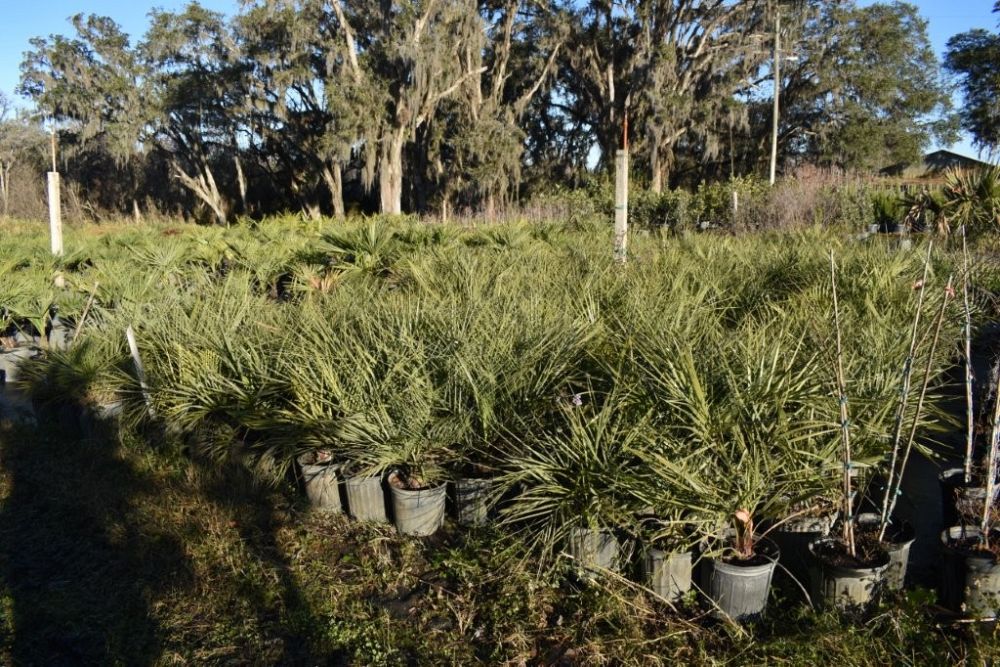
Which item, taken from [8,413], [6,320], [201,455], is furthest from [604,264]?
[6,320]

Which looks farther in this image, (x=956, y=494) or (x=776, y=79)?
(x=776, y=79)

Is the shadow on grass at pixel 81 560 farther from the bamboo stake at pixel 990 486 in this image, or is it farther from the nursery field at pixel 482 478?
the bamboo stake at pixel 990 486

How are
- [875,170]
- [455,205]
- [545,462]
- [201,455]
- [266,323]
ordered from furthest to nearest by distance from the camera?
[875,170] → [455,205] → [266,323] → [201,455] → [545,462]

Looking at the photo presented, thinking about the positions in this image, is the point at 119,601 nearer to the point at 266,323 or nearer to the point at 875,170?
the point at 266,323

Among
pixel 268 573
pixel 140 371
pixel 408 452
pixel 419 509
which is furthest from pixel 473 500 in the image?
pixel 140 371

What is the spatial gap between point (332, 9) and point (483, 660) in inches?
1245

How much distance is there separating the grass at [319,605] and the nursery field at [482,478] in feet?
0.05

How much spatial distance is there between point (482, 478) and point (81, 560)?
216 cm

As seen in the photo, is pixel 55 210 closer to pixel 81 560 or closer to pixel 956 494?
pixel 81 560

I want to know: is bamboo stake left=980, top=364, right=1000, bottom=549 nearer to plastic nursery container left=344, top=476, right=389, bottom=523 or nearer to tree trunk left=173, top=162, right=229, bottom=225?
plastic nursery container left=344, top=476, right=389, bottom=523

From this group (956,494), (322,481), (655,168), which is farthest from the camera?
(655,168)

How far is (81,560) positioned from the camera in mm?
3902

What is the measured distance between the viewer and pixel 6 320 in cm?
815

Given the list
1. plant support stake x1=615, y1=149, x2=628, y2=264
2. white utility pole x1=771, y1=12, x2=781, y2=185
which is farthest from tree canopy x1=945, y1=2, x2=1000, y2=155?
plant support stake x1=615, y1=149, x2=628, y2=264
